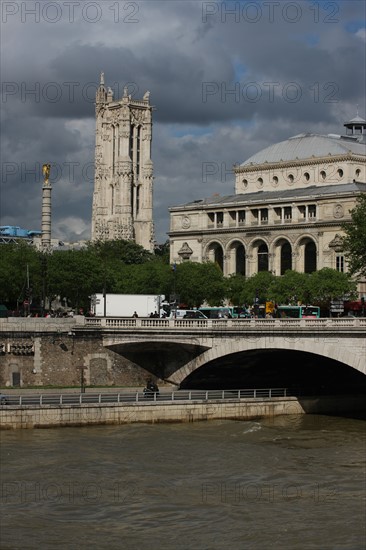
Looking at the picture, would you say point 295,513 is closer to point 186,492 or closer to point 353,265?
point 186,492

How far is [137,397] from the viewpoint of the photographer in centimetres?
6875

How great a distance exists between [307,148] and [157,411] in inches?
3670

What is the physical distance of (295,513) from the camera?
4681cm

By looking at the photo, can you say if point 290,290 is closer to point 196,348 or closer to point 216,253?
point 216,253

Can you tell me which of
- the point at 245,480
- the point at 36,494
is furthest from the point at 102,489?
the point at 245,480

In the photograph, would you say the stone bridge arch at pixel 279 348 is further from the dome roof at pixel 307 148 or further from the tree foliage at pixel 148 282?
the dome roof at pixel 307 148

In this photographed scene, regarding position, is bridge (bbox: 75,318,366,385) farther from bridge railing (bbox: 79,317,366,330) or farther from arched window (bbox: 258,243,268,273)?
arched window (bbox: 258,243,268,273)

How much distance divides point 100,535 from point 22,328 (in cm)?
3394

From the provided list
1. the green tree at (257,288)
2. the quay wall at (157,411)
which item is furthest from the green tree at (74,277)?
the quay wall at (157,411)

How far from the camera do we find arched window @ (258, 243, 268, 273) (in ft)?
484

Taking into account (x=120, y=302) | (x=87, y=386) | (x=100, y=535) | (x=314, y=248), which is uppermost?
(x=314, y=248)

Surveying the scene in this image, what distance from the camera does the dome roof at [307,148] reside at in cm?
15312

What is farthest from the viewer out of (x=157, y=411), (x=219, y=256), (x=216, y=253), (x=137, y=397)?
(x=216, y=253)

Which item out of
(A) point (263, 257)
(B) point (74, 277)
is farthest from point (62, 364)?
(A) point (263, 257)
